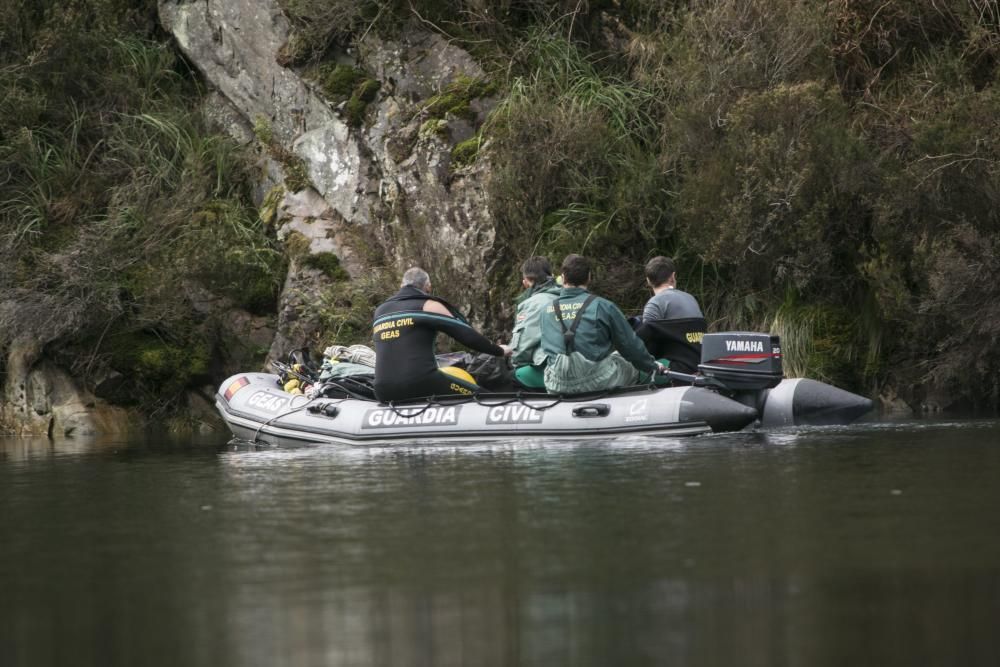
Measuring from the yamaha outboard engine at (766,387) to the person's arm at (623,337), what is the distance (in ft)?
1.78

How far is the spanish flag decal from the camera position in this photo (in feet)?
44.8

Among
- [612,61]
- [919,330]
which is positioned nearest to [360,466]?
[919,330]

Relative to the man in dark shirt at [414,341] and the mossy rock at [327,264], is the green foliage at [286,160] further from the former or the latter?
the man in dark shirt at [414,341]

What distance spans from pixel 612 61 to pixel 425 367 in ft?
23.4

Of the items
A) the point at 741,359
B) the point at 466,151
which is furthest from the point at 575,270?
the point at 466,151

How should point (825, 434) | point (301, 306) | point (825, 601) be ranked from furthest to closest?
point (301, 306), point (825, 434), point (825, 601)

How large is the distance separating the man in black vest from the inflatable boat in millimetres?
337

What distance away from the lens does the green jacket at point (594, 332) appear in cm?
1114

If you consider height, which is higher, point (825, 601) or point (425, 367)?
point (425, 367)

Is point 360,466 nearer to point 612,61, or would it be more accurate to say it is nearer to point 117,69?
point 612,61

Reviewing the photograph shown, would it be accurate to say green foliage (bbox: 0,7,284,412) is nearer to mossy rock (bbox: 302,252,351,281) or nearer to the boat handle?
mossy rock (bbox: 302,252,351,281)

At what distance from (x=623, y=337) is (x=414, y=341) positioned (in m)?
1.92

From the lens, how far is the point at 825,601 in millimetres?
4887

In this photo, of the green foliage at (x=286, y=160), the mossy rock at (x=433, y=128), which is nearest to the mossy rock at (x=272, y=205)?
the green foliage at (x=286, y=160)
